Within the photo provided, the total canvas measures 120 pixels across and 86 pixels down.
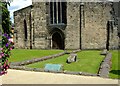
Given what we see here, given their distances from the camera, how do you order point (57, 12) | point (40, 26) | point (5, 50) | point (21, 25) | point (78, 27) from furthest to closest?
point (21, 25) < point (40, 26) < point (57, 12) < point (78, 27) < point (5, 50)

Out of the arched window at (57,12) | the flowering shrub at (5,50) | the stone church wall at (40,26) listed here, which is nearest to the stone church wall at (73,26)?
the arched window at (57,12)

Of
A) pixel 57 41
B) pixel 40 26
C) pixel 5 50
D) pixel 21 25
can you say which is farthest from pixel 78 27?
pixel 5 50

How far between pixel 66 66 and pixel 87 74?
3652mm

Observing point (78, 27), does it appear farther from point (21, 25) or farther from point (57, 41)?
point (21, 25)

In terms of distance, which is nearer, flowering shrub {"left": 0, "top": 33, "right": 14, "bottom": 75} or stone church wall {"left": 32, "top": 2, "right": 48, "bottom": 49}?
flowering shrub {"left": 0, "top": 33, "right": 14, "bottom": 75}

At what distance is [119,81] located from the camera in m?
13.7

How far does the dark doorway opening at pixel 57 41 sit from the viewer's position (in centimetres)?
3666

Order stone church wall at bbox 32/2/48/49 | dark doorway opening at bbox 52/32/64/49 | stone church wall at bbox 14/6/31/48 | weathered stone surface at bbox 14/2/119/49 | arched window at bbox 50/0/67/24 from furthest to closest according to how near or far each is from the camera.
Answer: stone church wall at bbox 14/6/31/48 → stone church wall at bbox 32/2/48/49 → dark doorway opening at bbox 52/32/64/49 → arched window at bbox 50/0/67/24 → weathered stone surface at bbox 14/2/119/49

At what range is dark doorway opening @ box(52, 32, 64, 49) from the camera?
36656mm

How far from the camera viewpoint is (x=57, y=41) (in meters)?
37.0

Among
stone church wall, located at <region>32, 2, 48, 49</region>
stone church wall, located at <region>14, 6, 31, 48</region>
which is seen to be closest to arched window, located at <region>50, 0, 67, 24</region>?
stone church wall, located at <region>32, 2, 48, 49</region>

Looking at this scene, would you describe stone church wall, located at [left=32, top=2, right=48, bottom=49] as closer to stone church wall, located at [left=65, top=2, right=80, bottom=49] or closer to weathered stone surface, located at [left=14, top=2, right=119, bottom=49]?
weathered stone surface, located at [left=14, top=2, right=119, bottom=49]

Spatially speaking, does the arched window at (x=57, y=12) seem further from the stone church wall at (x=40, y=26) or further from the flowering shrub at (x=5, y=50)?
the flowering shrub at (x=5, y=50)

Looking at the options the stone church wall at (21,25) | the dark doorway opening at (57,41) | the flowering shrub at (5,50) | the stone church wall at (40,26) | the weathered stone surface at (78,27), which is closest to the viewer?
the flowering shrub at (5,50)
